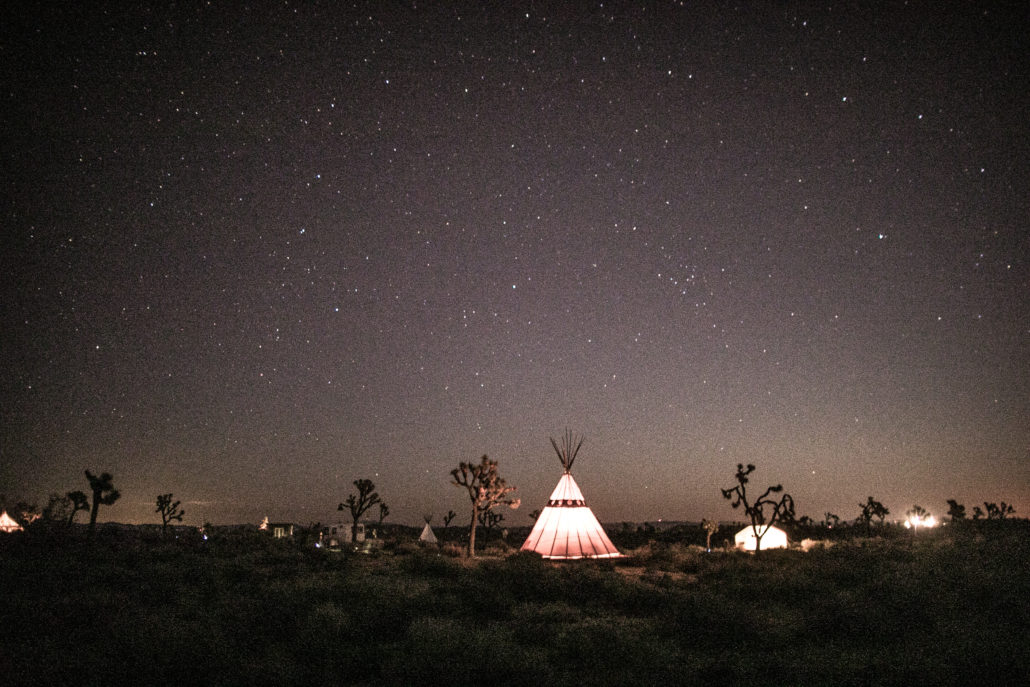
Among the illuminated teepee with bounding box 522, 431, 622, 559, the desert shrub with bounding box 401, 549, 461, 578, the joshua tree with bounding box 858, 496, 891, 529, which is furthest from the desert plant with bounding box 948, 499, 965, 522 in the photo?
the desert shrub with bounding box 401, 549, 461, 578

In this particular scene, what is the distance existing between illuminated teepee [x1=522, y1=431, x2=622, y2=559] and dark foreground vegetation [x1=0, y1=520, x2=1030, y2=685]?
7.91 metres

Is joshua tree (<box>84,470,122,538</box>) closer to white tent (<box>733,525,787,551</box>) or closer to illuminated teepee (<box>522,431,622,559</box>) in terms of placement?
illuminated teepee (<box>522,431,622,559</box>)

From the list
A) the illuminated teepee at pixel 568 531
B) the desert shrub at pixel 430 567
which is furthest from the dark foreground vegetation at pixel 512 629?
the illuminated teepee at pixel 568 531

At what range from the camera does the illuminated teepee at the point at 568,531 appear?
854 inches

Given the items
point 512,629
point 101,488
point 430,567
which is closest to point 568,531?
point 430,567

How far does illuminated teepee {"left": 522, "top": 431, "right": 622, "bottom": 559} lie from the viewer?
21.7 metres

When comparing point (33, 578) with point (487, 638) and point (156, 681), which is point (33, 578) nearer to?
point (156, 681)

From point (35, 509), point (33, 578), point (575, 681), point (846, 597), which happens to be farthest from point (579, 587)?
point (35, 509)

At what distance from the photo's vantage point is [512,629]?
8.37 m

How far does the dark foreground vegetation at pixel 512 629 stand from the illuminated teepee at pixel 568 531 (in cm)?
791

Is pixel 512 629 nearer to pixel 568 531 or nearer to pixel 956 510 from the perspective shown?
pixel 568 531

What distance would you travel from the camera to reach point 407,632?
24.6 feet

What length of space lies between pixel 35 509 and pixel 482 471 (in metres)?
41.9

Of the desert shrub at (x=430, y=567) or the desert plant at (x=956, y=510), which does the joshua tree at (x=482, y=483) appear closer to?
the desert shrub at (x=430, y=567)
